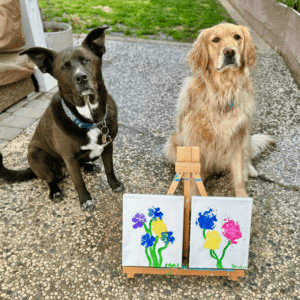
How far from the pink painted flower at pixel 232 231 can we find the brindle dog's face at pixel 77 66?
1230 mm

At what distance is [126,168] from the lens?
303cm

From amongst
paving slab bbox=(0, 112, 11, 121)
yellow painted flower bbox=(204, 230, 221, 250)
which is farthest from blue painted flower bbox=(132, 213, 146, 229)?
paving slab bbox=(0, 112, 11, 121)

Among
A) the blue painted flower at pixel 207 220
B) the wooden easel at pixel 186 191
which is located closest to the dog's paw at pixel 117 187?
Result: the wooden easel at pixel 186 191

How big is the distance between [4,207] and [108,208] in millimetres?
893

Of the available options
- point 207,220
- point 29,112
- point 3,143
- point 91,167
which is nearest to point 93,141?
point 91,167

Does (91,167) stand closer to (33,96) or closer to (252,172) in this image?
(252,172)

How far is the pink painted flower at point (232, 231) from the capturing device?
1.74 m

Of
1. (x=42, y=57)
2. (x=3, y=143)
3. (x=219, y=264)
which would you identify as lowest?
(x=3, y=143)

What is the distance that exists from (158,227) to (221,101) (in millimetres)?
1156

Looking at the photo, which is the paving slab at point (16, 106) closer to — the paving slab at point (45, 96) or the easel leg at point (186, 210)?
the paving slab at point (45, 96)

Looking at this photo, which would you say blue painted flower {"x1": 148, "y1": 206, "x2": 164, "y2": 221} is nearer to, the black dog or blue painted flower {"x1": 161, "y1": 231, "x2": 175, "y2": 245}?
blue painted flower {"x1": 161, "y1": 231, "x2": 175, "y2": 245}

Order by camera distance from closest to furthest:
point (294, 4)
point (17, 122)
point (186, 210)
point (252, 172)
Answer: point (186, 210) → point (252, 172) → point (17, 122) → point (294, 4)

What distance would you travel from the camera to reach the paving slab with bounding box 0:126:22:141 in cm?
348

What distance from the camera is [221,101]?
2.36 meters
